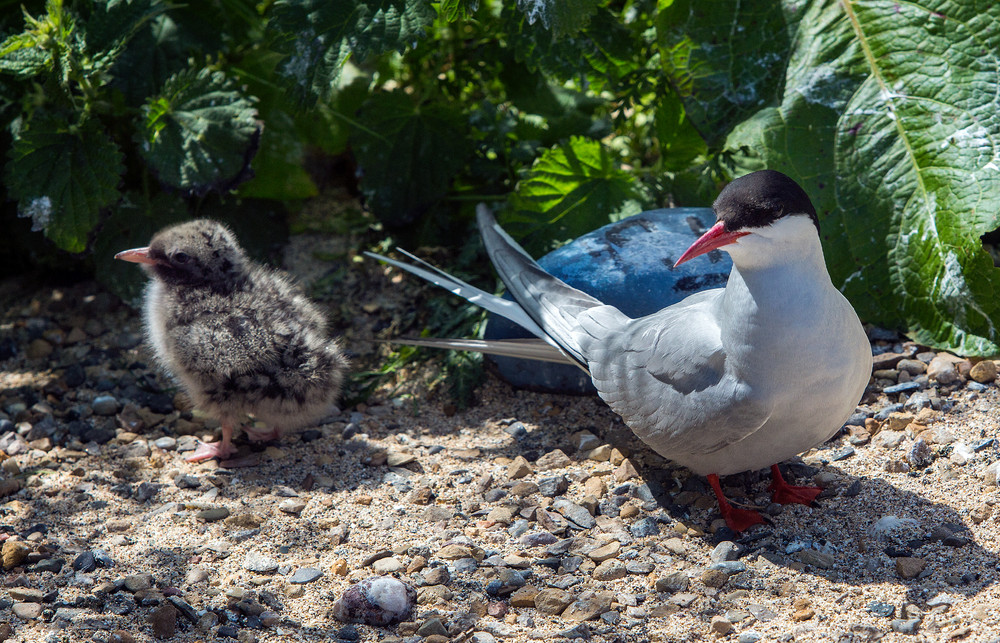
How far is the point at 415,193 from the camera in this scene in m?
4.76

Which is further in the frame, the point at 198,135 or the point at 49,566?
the point at 198,135

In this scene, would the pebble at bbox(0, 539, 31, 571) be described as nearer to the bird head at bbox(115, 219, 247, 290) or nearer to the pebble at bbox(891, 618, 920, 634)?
the bird head at bbox(115, 219, 247, 290)

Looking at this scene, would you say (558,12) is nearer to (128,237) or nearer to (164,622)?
(128,237)

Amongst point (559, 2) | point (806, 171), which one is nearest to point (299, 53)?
point (559, 2)

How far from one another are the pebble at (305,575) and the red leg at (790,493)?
1592mm

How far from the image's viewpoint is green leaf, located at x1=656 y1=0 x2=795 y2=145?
13.3 ft

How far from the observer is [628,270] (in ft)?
12.9

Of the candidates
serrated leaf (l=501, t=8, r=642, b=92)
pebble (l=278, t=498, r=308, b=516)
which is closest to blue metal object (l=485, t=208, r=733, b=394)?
serrated leaf (l=501, t=8, r=642, b=92)

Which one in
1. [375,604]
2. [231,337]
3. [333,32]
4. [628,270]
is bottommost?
[375,604]

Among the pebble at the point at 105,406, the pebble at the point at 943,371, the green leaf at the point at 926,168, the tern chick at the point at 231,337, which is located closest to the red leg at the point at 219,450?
the tern chick at the point at 231,337

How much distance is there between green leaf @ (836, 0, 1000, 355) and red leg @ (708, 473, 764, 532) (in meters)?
1.24

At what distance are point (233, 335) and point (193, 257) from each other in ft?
1.46

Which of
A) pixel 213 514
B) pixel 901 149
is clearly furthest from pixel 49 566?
pixel 901 149

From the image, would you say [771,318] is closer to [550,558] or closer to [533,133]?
[550,558]
